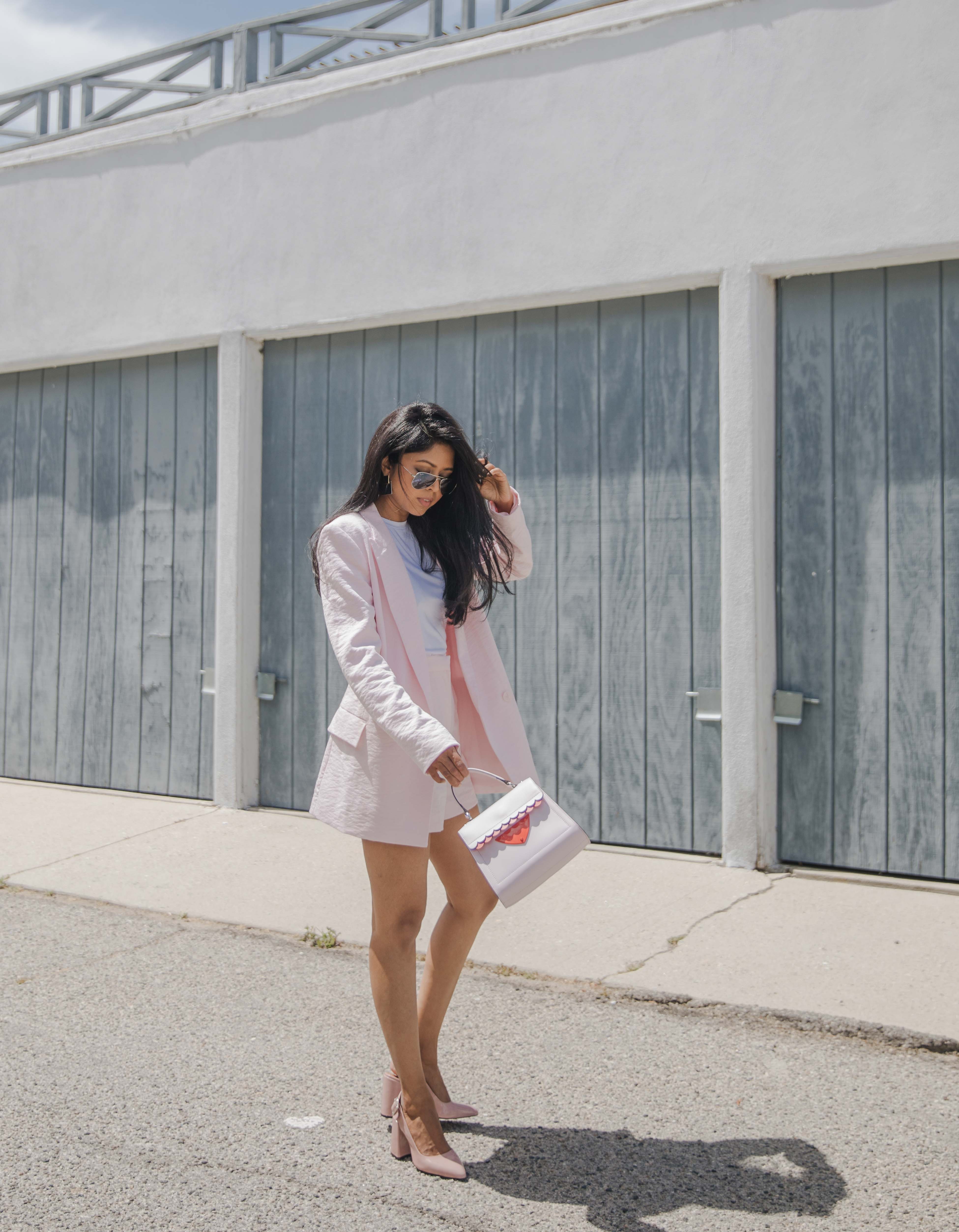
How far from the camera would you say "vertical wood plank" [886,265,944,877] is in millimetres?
5039

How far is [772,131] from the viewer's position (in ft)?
17.2

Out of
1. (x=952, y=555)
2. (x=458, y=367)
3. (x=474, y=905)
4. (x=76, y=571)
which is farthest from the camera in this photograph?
(x=76, y=571)

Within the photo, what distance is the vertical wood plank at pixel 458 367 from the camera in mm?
6133

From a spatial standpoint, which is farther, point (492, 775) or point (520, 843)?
point (492, 775)

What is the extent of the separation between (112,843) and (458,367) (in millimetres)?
3084

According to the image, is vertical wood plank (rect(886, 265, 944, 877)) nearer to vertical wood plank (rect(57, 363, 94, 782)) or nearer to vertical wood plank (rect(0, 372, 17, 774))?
vertical wood plank (rect(57, 363, 94, 782))

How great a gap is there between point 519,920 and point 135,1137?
2.10 m

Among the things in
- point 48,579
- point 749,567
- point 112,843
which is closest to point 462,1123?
point 749,567

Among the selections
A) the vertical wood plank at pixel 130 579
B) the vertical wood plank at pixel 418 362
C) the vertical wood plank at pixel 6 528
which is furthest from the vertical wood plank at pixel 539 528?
the vertical wood plank at pixel 6 528

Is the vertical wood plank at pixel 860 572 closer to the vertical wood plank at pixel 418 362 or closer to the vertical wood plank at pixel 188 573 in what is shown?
the vertical wood plank at pixel 418 362

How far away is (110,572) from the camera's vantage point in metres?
7.26

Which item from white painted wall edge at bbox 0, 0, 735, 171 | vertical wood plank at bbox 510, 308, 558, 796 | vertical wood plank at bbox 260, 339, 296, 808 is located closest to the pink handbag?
vertical wood plank at bbox 510, 308, 558, 796

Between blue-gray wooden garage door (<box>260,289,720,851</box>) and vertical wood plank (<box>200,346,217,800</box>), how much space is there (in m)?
0.77

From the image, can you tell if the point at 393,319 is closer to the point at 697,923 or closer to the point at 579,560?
the point at 579,560
